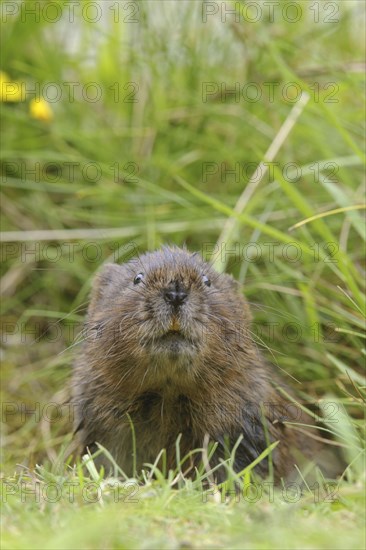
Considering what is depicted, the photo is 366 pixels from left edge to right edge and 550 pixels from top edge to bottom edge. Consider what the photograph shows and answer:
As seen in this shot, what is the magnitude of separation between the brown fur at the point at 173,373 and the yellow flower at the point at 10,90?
8.82ft

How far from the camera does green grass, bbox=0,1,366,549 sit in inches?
214

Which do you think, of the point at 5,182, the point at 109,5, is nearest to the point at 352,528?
the point at 5,182

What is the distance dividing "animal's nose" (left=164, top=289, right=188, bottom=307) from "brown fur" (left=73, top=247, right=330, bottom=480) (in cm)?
2

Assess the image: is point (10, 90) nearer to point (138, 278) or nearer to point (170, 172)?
point (170, 172)

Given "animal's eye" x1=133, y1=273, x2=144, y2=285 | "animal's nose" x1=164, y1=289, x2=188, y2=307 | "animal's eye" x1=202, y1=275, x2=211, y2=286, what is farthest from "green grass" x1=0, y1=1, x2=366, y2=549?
"animal's nose" x1=164, y1=289, x2=188, y2=307

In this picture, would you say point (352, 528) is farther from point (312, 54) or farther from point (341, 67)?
point (312, 54)

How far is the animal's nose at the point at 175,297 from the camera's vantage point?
12.1 feet

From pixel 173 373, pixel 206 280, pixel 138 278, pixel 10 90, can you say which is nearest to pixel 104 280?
pixel 138 278

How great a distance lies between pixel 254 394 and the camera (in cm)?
427

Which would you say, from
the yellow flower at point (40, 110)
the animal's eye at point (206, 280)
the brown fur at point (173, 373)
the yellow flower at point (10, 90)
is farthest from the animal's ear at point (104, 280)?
the yellow flower at point (10, 90)

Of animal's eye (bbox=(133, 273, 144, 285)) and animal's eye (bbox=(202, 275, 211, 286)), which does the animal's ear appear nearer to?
animal's eye (bbox=(133, 273, 144, 285))

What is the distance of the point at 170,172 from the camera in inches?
246

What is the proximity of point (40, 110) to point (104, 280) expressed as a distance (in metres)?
2.32

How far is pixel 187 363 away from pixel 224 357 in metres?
0.30
